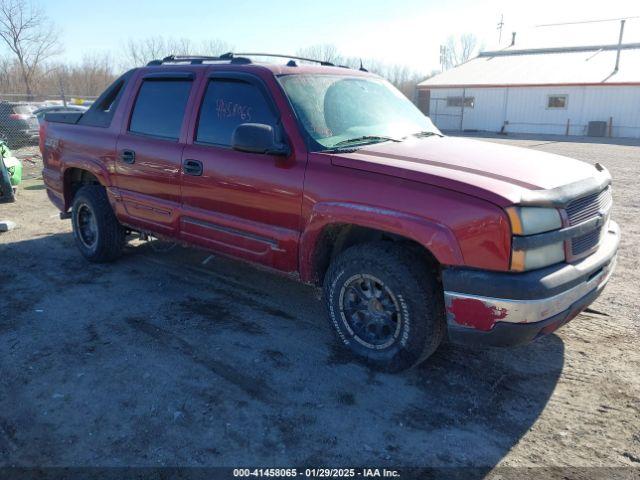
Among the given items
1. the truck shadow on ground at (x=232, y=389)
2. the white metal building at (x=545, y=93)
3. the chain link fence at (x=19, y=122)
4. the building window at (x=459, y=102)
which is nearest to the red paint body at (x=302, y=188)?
the truck shadow on ground at (x=232, y=389)

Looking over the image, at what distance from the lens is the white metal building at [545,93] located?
27.0 metres

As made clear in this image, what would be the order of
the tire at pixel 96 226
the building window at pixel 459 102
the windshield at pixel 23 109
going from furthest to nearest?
the building window at pixel 459 102, the windshield at pixel 23 109, the tire at pixel 96 226

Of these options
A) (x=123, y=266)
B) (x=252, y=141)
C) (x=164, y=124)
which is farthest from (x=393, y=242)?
(x=123, y=266)

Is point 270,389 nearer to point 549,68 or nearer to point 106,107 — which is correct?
point 106,107

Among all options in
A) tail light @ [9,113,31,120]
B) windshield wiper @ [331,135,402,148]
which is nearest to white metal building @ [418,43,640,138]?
tail light @ [9,113,31,120]

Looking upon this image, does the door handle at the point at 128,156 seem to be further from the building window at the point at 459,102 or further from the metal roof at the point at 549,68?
the building window at the point at 459,102

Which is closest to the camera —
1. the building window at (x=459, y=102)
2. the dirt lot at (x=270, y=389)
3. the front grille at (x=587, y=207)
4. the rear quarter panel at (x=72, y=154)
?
the dirt lot at (x=270, y=389)

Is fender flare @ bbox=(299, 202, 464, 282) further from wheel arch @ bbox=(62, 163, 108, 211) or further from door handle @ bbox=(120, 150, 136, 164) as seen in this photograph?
wheel arch @ bbox=(62, 163, 108, 211)

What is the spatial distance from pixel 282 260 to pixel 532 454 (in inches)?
79.5

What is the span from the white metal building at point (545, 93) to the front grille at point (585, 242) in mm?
27479

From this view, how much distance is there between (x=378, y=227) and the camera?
10.4 feet

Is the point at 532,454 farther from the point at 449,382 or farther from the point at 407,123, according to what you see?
the point at 407,123

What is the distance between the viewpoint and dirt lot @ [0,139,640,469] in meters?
2.70

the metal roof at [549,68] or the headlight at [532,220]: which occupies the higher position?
the metal roof at [549,68]
